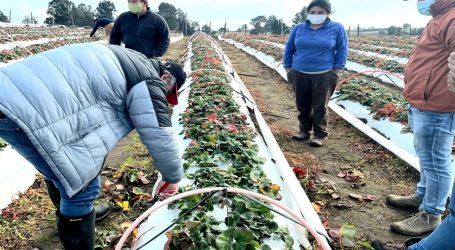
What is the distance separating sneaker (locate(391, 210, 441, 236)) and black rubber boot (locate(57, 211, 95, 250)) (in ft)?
8.14

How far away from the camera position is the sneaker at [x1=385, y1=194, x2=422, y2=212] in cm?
344

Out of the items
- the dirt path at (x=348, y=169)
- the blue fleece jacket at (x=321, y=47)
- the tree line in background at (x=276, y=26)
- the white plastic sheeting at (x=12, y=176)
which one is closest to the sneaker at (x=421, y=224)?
the dirt path at (x=348, y=169)

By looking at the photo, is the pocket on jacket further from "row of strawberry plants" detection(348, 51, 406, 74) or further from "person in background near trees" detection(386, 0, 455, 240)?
"row of strawberry plants" detection(348, 51, 406, 74)

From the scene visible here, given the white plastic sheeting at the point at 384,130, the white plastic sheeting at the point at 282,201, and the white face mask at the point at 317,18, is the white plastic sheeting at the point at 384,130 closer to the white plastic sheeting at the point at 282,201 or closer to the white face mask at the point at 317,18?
the white plastic sheeting at the point at 282,201

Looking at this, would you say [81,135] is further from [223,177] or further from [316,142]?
[316,142]

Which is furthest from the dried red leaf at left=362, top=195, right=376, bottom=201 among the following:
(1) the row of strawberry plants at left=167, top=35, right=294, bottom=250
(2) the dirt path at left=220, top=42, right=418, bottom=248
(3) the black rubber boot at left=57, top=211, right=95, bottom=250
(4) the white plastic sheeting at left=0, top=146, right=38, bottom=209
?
(4) the white plastic sheeting at left=0, top=146, right=38, bottom=209

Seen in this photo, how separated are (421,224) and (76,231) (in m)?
2.64

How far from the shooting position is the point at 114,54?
2.06 m

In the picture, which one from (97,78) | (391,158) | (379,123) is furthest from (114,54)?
(379,123)

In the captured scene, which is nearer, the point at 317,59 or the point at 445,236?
Answer: the point at 445,236

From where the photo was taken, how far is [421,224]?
3.02 m

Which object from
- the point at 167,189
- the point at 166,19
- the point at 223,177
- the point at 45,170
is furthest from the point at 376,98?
the point at 166,19

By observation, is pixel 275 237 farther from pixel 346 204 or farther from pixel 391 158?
pixel 391 158

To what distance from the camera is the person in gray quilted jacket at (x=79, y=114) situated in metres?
1.76
